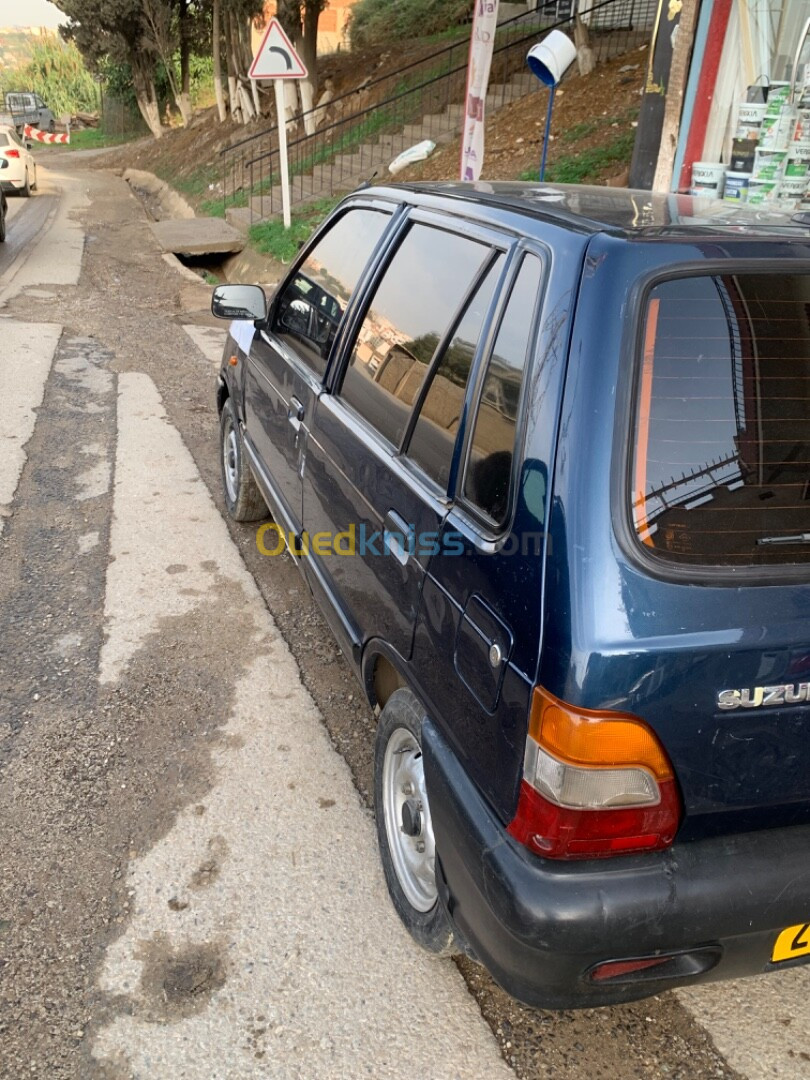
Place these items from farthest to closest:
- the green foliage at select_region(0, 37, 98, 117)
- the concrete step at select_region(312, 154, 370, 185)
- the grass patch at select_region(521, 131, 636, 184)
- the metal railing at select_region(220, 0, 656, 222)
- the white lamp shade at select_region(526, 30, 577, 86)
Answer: the green foliage at select_region(0, 37, 98, 117) < the concrete step at select_region(312, 154, 370, 185) < the metal railing at select_region(220, 0, 656, 222) < the grass patch at select_region(521, 131, 636, 184) < the white lamp shade at select_region(526, 30, 577, 86)

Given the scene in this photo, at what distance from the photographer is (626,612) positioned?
162 centimetres

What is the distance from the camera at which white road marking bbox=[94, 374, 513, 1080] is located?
2094 millimetres

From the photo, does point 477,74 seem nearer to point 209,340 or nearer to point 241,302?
point 209,340

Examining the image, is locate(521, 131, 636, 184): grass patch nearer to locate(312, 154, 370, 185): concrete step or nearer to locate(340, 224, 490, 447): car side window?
locate(312, 154, 370, 185): concrete step

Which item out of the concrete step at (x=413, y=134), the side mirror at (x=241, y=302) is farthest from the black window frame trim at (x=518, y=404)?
the concrete step at (x=413, y=134)

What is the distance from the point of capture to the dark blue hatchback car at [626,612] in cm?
164

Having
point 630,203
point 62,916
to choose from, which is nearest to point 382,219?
point 630,203

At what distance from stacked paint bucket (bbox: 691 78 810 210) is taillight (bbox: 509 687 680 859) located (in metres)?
6.30

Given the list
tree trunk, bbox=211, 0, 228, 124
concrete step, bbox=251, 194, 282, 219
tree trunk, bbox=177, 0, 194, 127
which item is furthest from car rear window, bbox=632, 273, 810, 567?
tree trunk, bbox=177, 0, 194, 127

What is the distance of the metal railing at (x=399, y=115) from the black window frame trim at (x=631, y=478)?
15.0 metres

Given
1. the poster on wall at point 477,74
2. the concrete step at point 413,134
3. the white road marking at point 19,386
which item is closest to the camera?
the white road marking at point 19,386

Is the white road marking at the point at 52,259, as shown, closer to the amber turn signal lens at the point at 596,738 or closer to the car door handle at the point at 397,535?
the car door handle at the point at 397,535

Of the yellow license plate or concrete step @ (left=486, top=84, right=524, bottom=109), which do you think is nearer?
the yellow license plate

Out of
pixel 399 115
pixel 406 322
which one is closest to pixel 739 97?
pixel 406 322
